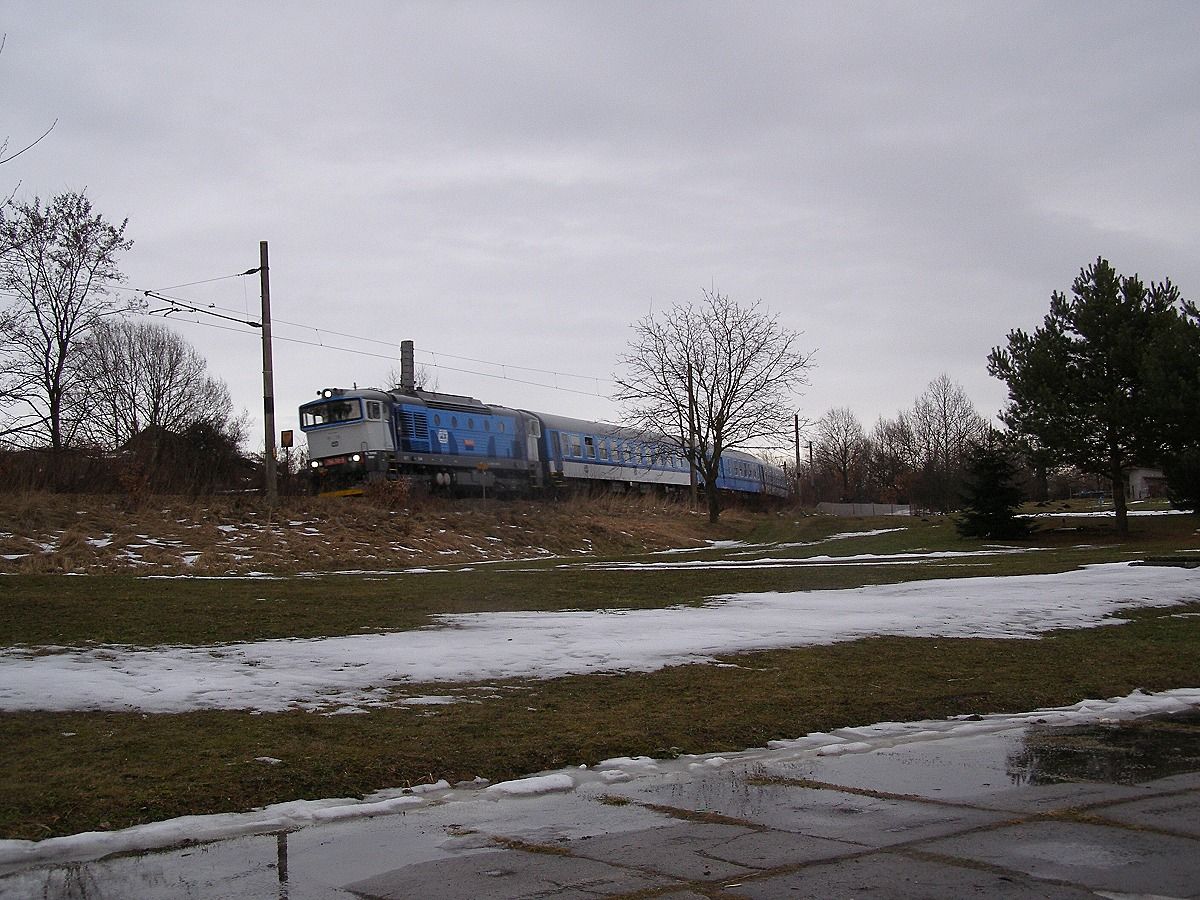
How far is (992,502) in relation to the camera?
1278 inches

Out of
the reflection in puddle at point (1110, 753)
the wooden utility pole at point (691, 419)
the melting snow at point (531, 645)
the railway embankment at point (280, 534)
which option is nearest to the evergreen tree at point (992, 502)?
the railway embankment at point (280, 534)

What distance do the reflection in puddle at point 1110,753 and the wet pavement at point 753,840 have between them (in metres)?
0.03

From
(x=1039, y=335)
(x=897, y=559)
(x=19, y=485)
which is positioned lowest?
(x=897, y=559)

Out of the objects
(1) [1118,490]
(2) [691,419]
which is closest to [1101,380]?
(1) [1118,490]

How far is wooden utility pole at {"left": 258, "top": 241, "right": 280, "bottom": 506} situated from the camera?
25.6 m

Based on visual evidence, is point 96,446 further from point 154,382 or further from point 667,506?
point 154,382

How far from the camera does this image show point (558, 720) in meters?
6.76

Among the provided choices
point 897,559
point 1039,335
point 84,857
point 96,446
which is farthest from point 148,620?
point 1039,335

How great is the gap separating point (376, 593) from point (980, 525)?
78.4 feet

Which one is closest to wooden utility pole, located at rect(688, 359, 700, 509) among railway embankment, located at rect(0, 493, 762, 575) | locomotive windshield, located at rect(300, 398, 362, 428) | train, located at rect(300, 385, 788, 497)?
train, located at rect(300, 385, 788, 497)

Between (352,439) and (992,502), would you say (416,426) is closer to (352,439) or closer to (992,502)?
(352,439)

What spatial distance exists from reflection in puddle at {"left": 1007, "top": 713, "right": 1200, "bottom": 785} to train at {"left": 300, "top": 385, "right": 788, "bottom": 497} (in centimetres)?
2725

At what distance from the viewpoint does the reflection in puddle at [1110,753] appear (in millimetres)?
5328

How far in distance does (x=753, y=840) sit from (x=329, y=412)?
106ft
